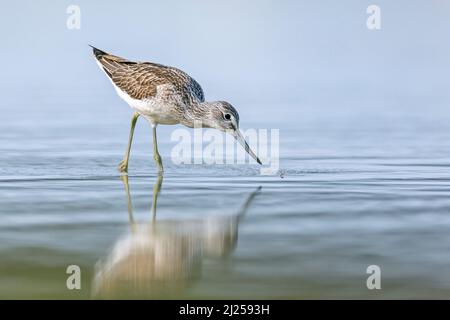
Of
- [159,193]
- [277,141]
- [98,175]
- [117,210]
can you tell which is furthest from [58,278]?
[277,141]

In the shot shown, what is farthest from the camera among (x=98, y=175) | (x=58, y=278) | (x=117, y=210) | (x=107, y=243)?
(x=98, y=175)

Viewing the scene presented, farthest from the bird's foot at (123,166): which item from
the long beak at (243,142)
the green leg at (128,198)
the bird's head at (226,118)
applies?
the long beak at (243,142)

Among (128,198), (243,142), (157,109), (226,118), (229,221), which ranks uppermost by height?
(157,109)

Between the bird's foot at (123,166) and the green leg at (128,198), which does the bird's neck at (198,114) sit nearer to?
the bird's foot at (123,166)

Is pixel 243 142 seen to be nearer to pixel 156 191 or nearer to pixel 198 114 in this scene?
pixel 198 114

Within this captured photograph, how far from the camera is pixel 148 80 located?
13.5 m

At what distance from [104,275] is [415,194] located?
455 centimetres

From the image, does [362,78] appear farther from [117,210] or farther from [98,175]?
[117,210]

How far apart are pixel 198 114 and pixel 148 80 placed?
3.39 feet

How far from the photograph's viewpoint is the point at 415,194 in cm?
1071

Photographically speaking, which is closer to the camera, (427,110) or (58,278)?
(58,278)

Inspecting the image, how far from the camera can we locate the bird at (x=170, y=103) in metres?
12.7

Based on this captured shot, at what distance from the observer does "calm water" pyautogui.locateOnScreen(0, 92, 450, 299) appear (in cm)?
728

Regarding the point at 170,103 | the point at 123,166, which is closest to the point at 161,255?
the point at 123,166
